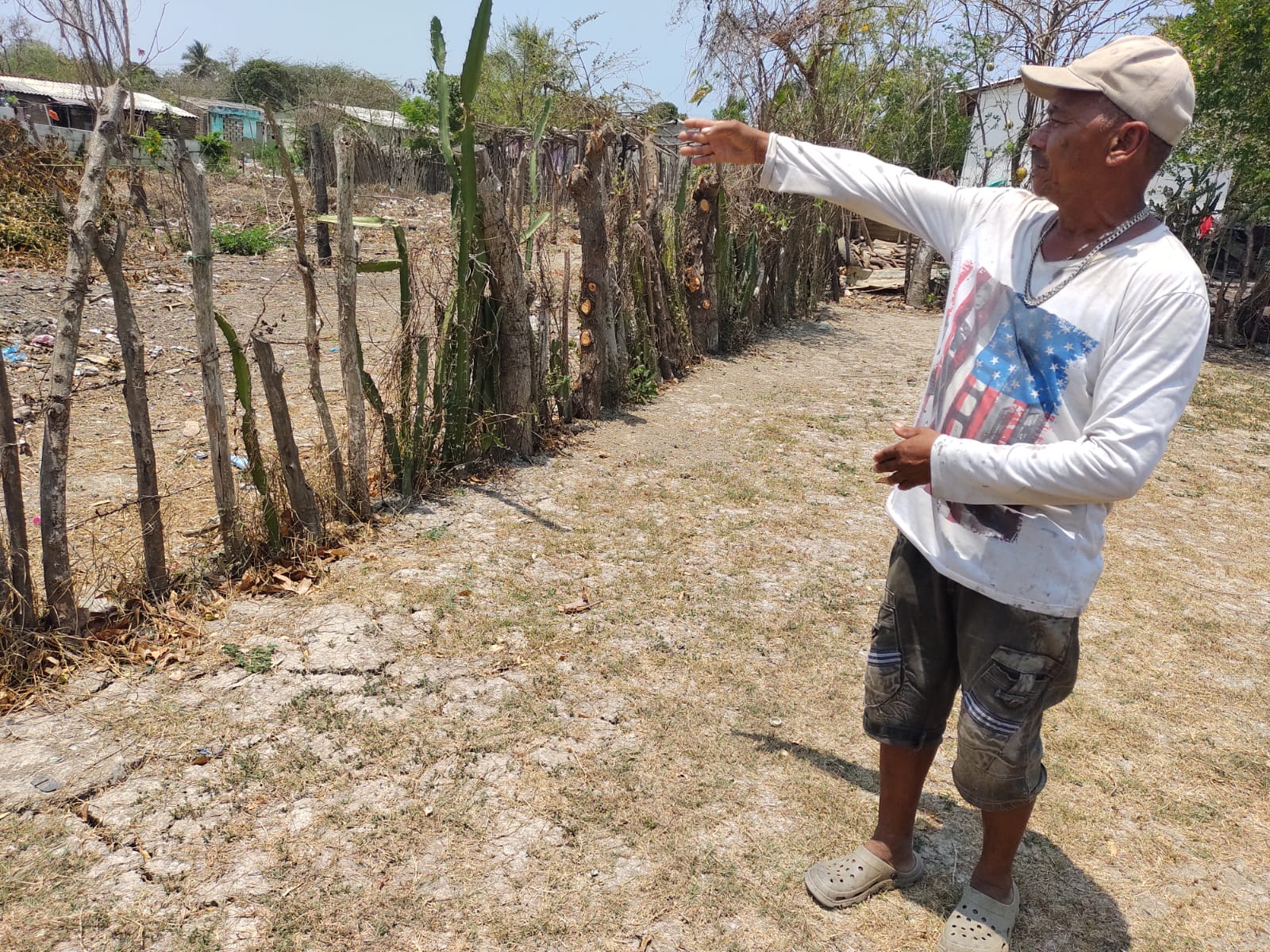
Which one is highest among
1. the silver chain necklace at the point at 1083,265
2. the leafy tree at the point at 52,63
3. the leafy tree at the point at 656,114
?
the leafy tree at the point at 656,114

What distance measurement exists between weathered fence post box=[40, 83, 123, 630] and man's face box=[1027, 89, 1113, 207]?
2.59 metres

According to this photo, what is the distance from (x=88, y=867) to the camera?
2041mm

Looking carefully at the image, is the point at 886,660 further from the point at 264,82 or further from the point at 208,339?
the point at 264,82

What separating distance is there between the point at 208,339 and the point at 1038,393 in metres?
2.80

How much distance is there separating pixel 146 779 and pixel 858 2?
1121cm

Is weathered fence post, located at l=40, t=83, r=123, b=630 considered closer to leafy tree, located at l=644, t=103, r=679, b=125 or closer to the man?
the man

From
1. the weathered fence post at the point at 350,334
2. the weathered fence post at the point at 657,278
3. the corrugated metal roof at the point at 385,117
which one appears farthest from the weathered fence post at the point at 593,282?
the corrugated metal roof at the point at 385,117

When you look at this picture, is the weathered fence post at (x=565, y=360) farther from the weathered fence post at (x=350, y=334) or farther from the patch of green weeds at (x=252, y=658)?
the patch of green weeds at (x=252, y=658)

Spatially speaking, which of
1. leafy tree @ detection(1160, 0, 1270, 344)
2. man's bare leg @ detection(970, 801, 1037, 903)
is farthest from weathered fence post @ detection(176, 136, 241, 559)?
leafy tree @ detection(1160, 0, 1270, 344)

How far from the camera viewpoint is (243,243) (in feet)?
37.5

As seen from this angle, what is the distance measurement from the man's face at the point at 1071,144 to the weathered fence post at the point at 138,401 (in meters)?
2.59

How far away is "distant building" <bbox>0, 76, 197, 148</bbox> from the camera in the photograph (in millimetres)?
2803

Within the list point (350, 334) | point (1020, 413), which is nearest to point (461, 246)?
point (350, 334)

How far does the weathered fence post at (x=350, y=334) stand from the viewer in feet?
11.5
